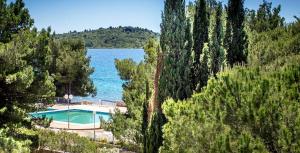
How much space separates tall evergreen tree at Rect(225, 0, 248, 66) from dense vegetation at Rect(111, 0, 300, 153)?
0.04 meters

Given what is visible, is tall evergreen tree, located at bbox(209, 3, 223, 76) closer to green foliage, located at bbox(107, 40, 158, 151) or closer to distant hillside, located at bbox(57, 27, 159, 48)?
green foliage, located at bbox(107, 40, 158, 151)

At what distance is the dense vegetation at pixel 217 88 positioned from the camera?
735cm

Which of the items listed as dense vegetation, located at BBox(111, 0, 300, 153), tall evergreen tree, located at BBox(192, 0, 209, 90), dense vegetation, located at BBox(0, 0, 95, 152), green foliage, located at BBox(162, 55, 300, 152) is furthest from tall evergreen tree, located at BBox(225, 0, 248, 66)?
dense vegetation, located at BBox(0, 0, 95, 152)

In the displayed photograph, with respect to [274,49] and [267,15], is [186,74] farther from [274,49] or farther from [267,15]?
[267,15]

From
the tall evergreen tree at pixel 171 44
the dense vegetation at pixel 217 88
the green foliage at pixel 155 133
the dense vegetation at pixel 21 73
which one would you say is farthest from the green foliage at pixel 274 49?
the dense vegetation at pixel 21 73

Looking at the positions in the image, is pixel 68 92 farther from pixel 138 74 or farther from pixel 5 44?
pixel 5 44

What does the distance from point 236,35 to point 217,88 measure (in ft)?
20.6

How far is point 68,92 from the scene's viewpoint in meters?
39.7

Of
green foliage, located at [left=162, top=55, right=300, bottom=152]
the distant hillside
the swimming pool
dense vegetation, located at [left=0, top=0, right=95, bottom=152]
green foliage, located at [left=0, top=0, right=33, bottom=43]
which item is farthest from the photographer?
the distant hillside

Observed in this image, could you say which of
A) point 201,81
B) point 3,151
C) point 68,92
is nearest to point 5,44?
Answer: point 3,151

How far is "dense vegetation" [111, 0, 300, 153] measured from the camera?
7.35 m

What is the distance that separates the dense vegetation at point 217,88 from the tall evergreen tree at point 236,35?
0.04 meters

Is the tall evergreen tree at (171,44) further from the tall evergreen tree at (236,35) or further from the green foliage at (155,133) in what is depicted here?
the tall evergreen tree at (236,35)

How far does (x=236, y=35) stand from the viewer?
14.3 m
